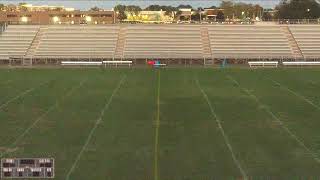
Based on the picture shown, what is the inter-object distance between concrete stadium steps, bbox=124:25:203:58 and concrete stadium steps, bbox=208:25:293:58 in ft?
4.60

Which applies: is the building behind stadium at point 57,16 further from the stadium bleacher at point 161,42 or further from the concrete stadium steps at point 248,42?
the concrete stadium steps at point 248,42

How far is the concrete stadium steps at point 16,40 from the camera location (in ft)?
158

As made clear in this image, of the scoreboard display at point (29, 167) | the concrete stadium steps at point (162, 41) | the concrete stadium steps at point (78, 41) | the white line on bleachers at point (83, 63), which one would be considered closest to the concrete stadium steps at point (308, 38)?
the concrete stadium steps at point (162, 41)

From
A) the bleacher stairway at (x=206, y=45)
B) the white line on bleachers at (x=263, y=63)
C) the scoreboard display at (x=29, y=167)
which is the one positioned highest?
the scoreboard display at (x=29, y=167)

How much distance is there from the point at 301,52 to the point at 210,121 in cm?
3109

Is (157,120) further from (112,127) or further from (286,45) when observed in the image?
(286,45)

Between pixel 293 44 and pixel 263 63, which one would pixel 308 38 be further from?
pixel 263 63

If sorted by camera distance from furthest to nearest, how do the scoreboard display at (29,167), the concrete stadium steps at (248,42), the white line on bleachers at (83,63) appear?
the concrete stadium steps at (248,42), the white line on bleachers at (83,63), the scoreboard display at (29,167)

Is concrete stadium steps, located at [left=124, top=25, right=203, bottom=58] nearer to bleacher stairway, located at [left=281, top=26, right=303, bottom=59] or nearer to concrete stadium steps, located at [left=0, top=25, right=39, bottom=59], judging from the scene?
bleacher stairway, located at [left=281, top=26, right=303, bottom=59]

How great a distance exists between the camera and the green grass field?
42.4 feet

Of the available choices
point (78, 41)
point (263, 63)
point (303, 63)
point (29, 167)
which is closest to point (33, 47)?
point (78, 41)

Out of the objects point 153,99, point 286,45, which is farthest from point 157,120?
point 286,45

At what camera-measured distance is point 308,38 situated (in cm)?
5125

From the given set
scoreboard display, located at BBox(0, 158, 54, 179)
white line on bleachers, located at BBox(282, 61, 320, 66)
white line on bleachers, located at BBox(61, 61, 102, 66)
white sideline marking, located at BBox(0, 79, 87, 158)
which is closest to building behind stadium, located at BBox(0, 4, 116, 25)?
white line on bleachers, located at BBox(61, 61, 102, 66)
